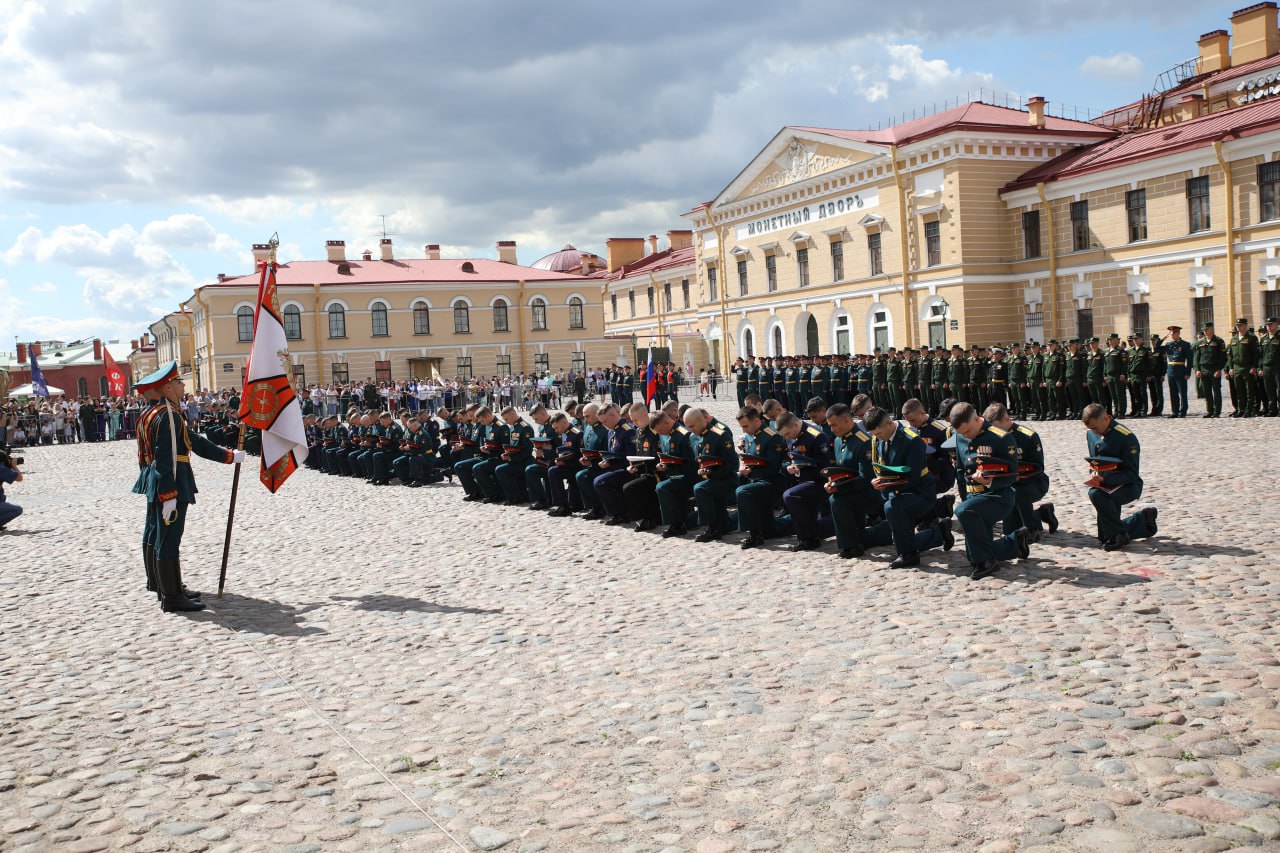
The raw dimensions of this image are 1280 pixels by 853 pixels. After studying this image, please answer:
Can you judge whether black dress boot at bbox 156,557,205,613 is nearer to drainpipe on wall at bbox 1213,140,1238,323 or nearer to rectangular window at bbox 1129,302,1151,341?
drainpipe on wall at bbox 1213,140,1238,323

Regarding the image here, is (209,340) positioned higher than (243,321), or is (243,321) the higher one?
(243,321)

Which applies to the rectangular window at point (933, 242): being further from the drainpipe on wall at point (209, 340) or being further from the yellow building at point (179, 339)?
the yellow building at point (179, 339)

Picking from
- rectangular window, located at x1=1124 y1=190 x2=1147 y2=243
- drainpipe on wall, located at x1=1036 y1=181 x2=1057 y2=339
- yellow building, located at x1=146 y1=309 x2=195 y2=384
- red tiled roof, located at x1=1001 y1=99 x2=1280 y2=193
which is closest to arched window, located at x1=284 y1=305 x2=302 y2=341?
yellow building, located at x1=146 y1=309 x2=195 y2=384

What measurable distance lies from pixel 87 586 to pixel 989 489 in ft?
28.9

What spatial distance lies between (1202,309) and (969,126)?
10.5 m

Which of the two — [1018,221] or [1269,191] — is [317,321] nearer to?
[1018,221]

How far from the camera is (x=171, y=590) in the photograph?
9.81m

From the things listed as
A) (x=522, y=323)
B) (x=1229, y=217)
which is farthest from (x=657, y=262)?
(x=1229, y=217)

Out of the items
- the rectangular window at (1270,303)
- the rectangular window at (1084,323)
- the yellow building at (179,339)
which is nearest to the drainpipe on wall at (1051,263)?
the rectangular window at (1084,323)

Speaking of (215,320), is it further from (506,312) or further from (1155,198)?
(1155,198)

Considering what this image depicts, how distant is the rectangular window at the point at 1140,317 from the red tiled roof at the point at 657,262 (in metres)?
31.2

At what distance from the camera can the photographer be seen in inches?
615

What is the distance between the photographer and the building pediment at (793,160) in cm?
4522

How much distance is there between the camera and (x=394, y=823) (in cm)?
495
